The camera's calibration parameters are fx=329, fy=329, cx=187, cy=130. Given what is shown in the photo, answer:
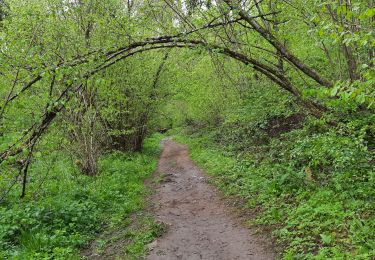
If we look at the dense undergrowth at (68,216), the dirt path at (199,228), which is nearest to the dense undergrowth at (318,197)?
the dirt path at (199,228)

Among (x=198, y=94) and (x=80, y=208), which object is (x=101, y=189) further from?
(x=198, y=94)

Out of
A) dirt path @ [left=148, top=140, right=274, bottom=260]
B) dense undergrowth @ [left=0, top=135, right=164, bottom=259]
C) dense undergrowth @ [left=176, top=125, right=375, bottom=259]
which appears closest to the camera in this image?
dense undergrowth @ [left=176, top=125, right=375, bottom=259]

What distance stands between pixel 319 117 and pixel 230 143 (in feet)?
31.2

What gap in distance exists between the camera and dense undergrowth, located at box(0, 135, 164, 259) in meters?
5.99

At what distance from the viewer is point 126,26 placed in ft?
24.9

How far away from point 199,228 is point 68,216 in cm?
290

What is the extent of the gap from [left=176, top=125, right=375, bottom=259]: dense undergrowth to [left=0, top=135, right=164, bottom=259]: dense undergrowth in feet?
8.52

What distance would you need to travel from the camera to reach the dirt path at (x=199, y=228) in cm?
580

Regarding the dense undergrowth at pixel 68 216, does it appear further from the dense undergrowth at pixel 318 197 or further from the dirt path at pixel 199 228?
the dense undergrowth at pixel 318 197

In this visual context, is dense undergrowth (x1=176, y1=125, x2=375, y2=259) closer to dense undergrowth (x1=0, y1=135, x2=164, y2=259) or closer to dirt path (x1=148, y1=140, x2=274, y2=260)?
dirt path (x1=148, y1=140, x2=274, y2=260)

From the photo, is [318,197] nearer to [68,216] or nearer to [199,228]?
[199,228]

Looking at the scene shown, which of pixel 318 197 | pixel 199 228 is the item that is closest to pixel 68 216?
pixel 199 228

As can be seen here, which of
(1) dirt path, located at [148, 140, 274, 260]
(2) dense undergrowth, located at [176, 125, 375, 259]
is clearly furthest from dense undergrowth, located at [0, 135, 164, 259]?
(2) dense undergrowth, located at [176, 125, 375, 259]

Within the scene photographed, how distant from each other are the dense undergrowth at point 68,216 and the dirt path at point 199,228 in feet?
1.57
